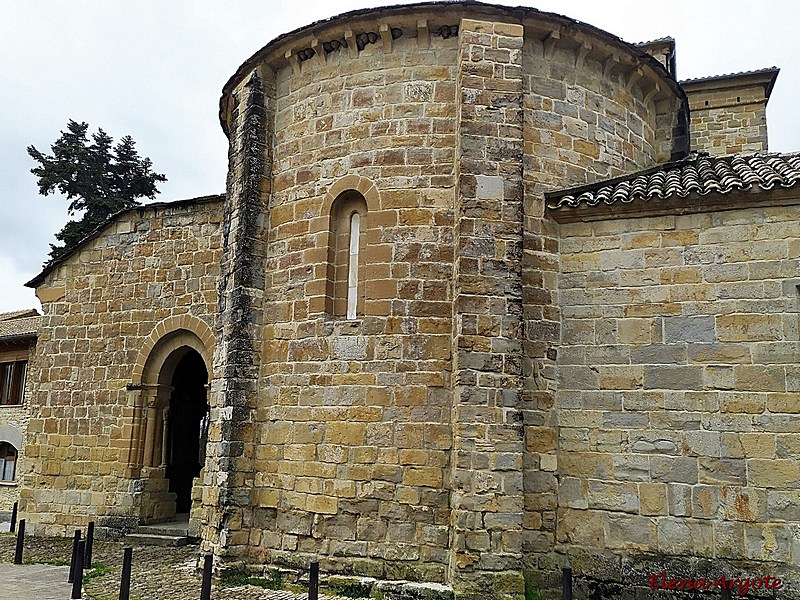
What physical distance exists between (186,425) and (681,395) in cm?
1014

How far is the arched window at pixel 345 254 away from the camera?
27.9 ft

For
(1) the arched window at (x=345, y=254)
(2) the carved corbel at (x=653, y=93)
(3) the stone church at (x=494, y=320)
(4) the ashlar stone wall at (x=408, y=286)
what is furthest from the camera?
(2) the carved corbel at (x=653, y=93)

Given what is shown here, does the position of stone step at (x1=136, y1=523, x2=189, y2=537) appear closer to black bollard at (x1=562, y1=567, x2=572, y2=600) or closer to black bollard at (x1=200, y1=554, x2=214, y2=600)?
black bollard at (x1=200, y1=554, x2=214, y2=600)

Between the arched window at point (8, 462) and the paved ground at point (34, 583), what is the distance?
754 centimetres

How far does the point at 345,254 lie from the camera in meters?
8.62

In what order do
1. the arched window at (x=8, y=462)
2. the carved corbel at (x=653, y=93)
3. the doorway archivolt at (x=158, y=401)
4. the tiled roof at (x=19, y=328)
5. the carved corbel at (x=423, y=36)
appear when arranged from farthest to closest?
the arched window at (x=8, y=462)
the tiled roof at (x=19, y=328)
the doorway archivolt at (x=158, y=401)
the carved corbel at (x=653, y=93)
the carved corbel at (x=423, y=36)

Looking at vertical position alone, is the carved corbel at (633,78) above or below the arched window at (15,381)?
above

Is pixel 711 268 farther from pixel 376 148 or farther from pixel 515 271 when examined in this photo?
pixel 376 148

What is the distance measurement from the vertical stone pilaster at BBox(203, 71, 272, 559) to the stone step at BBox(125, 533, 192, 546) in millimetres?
2639

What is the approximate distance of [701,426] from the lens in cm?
738

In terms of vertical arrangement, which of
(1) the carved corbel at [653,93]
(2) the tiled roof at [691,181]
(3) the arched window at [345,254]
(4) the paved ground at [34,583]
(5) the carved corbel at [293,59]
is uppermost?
(5) the carved corbel at [293,59]

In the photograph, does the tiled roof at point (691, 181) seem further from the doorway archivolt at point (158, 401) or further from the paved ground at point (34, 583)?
the paved ground at point (34, 583)

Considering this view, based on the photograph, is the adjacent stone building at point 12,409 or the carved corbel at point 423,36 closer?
the carved corbel at point 423,36

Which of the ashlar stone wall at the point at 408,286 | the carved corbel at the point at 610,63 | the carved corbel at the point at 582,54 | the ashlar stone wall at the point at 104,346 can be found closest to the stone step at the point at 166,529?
the ashlar stone wall at the point at 104,346
